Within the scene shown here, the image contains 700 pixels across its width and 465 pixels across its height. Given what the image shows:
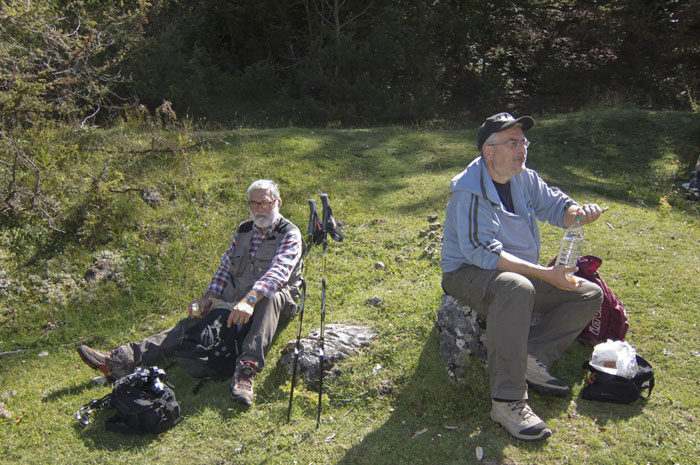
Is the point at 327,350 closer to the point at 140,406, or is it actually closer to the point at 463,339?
the point at 463,339

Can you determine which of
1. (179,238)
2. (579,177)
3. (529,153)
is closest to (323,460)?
(179,238)

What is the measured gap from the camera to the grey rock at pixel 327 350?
14.1 ft

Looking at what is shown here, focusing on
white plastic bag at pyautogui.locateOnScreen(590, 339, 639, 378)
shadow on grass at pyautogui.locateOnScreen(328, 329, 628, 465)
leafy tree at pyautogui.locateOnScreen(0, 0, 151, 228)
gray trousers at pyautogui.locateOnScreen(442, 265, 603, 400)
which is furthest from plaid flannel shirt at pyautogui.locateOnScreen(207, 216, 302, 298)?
leafy tree at pyautogui.locateOnScreen(0, 0, 151, 228)

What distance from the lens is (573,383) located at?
397 centimetres

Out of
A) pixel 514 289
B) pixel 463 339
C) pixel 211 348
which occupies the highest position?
pixel 514 289

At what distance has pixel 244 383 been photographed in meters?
4.17

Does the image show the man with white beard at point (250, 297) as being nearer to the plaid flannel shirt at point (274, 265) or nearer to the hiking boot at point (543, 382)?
the plaid flannel shirt at point (274, 265)

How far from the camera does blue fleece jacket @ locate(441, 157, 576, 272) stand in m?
3.60

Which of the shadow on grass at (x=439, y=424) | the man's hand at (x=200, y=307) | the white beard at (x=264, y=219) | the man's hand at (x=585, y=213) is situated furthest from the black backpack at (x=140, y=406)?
the man's hand at (x=585, y=213)

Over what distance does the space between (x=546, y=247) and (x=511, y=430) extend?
339cm

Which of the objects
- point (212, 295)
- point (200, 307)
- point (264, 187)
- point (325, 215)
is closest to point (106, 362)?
point (200, 307)

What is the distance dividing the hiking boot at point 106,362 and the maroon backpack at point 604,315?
3915 millimetres

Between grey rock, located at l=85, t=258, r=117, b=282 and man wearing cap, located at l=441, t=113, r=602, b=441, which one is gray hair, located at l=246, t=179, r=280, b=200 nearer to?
man wearing cap, located at l=441, t=113, r=602, b=441

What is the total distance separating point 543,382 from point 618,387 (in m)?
0.50
